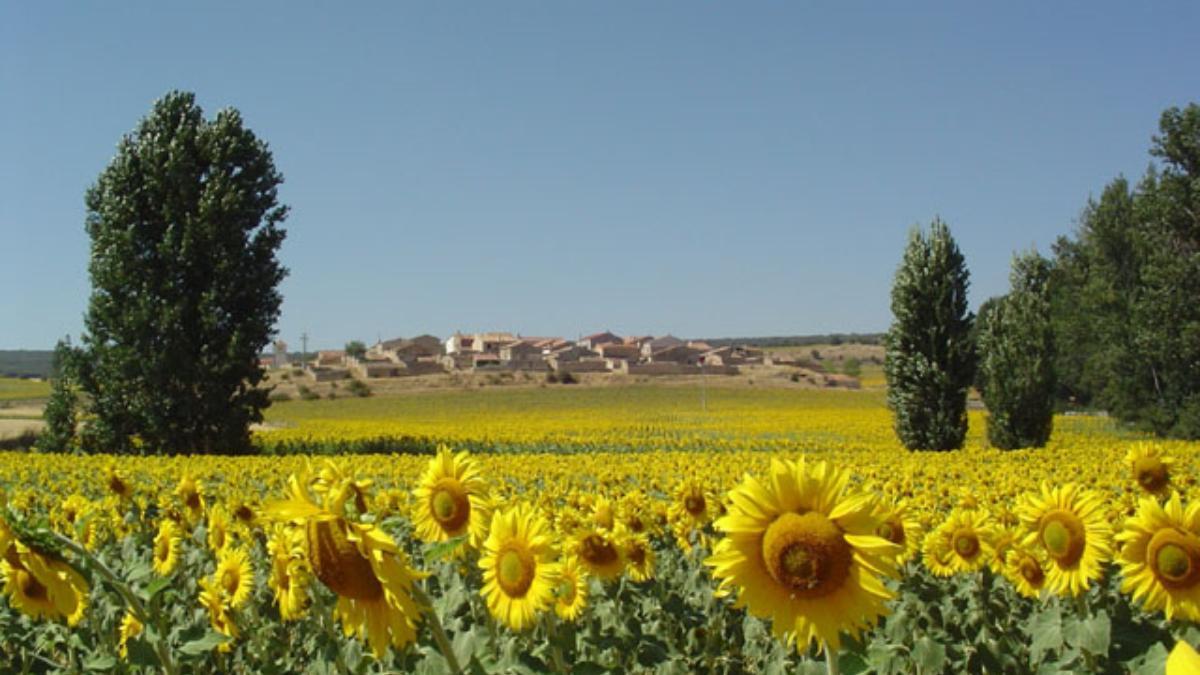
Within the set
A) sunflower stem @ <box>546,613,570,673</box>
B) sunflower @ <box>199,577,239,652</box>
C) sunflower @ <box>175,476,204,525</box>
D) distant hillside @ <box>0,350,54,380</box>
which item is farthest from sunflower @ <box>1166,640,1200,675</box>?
distant hillside @ <box>0,350,54,380</box>

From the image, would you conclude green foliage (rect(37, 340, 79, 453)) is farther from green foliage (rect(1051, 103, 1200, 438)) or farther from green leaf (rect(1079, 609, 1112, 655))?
green foliage (rect(1051, 103, 1200, 438))

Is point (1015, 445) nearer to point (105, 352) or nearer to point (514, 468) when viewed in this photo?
point (514, 468)

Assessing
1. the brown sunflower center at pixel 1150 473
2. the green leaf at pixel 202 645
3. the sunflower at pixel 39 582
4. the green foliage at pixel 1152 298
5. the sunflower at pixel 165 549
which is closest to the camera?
the sunflower at pixel 39 582

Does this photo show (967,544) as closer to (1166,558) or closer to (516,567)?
(1166,558)

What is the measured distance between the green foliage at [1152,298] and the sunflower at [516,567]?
116ft

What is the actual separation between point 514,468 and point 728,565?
11039 millimetres

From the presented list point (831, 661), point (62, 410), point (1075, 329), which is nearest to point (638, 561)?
point (831, 661)

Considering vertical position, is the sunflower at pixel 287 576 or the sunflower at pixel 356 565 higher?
the sunflower at pixel 356 565

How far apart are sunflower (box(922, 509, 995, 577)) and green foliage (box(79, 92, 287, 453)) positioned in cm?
2211

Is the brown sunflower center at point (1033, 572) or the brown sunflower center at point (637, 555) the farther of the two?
the brown sunflower center at point (637, 555)

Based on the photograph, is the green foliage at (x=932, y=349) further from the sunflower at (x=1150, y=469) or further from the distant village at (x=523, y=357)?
the distant village at (x=523, y=357)

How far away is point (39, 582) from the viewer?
8.60 feet

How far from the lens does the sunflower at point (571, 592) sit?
11.2 feet

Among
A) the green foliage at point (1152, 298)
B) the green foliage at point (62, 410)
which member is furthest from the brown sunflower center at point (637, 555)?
the green foliage at point (1152, 298)
